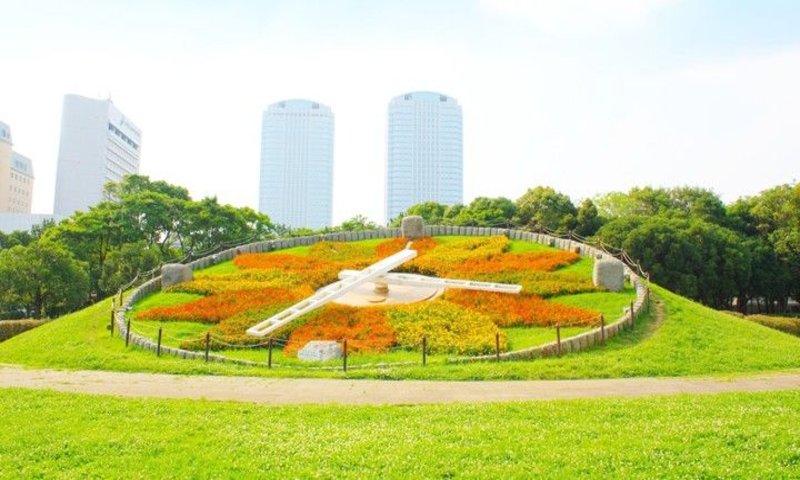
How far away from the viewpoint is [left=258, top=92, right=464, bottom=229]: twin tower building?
16125 cm

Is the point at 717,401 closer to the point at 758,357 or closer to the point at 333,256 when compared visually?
the point at 758,357

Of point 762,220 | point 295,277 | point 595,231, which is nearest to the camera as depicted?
point 295,277

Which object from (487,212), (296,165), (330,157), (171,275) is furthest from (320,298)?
(330,157)

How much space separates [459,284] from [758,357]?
30.4 feet

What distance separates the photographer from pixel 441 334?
59.0 ft

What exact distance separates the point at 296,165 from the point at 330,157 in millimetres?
11055

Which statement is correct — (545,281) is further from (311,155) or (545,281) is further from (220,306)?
(311,155)

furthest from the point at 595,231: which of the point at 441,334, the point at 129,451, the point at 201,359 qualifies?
the point at 129,451

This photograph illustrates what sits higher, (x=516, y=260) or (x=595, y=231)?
(x=595, y=231)

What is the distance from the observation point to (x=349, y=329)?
61.3 ft

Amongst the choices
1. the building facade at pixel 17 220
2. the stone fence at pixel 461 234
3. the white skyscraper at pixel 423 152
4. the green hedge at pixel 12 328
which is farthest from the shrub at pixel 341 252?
the white skyscraper at pixel 423 152

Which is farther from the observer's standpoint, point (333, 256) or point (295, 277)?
point (333, 256)

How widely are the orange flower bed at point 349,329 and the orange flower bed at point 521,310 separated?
3.48 m

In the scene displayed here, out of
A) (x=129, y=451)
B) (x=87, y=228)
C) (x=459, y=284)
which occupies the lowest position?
(x=129, y=451)
